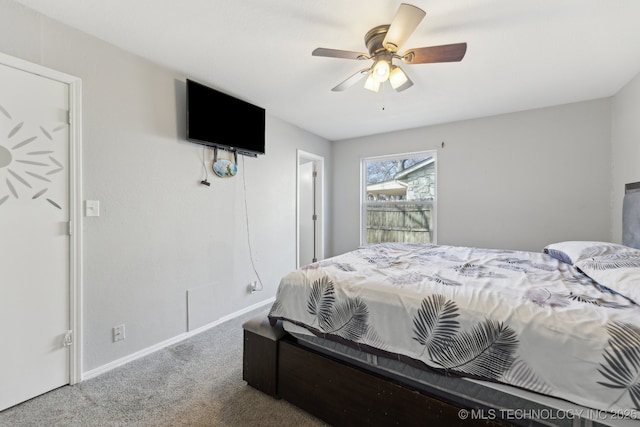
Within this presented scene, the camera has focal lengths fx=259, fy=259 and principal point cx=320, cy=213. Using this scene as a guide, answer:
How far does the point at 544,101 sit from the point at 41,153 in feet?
15.0

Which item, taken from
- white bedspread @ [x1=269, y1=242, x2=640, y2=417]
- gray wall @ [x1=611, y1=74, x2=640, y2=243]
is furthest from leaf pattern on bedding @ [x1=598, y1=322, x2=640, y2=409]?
gray wall @ [x1=611, y1=74, x2=640, y2=243]

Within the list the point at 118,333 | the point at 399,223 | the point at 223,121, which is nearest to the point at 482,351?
the point at 118,333

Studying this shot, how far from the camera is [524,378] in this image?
98 cm

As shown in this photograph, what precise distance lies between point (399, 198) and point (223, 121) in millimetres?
2778

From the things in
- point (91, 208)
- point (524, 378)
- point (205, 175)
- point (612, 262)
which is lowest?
point (524, 378)

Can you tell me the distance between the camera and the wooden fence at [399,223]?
3.90 metres

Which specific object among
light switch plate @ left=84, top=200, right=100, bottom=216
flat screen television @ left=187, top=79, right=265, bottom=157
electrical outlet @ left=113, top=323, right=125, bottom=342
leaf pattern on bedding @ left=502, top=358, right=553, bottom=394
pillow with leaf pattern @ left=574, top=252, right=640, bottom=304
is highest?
flat screen television @ left=187, top=79, right=265, bottom=157

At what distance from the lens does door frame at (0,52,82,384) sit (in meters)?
1.79

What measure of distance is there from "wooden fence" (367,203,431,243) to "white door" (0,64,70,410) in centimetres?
369

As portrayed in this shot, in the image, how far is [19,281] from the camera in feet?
5.24

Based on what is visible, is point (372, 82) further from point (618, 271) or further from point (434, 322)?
point (618, 271)

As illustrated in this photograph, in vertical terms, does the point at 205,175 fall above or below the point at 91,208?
above

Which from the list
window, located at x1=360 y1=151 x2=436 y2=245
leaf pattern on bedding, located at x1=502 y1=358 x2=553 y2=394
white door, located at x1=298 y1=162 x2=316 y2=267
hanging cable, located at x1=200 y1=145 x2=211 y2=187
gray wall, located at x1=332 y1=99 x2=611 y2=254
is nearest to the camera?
leaf pattern on bedding, located at x1=502 y1=358 x2=553 y2=394

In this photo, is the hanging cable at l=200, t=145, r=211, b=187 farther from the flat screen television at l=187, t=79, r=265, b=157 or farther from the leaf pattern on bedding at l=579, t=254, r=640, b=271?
the leaf pattern on bedding at l=579, t=254, r=640, b=271
